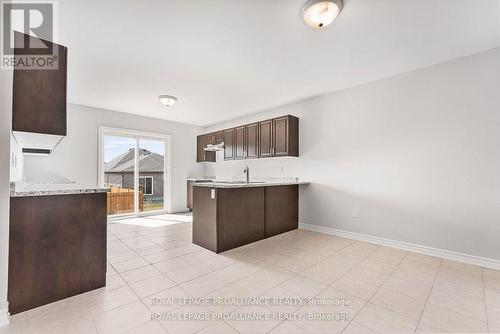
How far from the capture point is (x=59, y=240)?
1819 mm

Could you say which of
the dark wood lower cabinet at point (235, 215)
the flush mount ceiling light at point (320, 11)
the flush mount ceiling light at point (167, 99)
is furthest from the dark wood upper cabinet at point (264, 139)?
the flush mount ceiling light at point (320, 11)

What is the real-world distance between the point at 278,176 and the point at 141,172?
3383mm

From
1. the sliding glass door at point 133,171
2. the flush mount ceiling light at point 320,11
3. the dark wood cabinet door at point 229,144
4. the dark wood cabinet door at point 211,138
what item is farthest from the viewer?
the dark wood cabinet door at point 211,138

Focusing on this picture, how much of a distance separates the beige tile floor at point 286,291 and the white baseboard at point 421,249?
132 millimetres

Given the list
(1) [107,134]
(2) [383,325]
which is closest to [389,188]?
(2) [383,325]

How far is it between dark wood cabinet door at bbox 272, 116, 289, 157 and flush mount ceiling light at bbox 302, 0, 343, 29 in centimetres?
227

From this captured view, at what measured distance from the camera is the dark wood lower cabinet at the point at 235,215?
3014 millimetres

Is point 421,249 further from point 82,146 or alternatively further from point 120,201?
point 82,146

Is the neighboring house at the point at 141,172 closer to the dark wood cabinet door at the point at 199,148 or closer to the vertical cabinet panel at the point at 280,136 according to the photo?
the dark wood cabinet door at the point at 199,148

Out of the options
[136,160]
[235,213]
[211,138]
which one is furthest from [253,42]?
[136,160]

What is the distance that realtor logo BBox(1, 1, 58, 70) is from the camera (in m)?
1.63

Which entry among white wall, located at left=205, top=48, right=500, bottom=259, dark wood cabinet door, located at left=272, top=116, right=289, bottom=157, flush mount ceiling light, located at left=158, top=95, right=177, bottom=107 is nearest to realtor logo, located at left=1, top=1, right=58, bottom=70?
flush mount ceiling light, located at left=158, top=95, right=177, bottom=107

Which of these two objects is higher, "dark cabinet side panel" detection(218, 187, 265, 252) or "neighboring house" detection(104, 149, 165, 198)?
"neighboring house" detection(104, 149, 165, 198)

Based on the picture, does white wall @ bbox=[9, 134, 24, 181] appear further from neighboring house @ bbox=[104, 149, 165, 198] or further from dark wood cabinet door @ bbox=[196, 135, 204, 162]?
dark wood cabinet door @ bbox=[196, 135, 204, 162]
